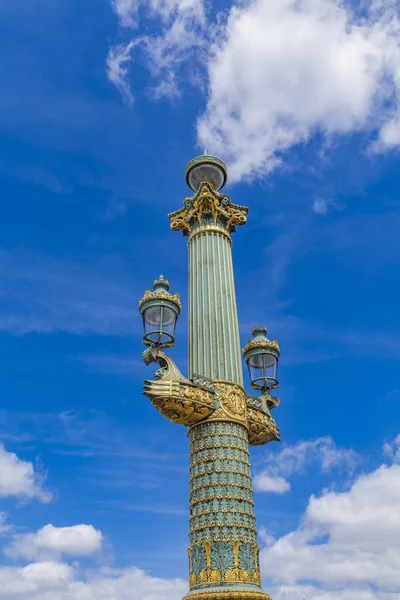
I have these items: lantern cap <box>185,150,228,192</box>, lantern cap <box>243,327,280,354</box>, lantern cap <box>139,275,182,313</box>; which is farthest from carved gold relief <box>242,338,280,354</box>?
lantern cap <box>185,150,228,192</box>

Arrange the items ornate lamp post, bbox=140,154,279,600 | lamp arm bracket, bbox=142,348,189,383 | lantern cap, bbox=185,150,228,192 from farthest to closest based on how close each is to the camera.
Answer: lantern cap, bbox=185,150,228,192, lamp arm bracket, bbox=142,348,189,383, ornate lamp post, bbox=140,154,279,600

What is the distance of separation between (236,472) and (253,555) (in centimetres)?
232

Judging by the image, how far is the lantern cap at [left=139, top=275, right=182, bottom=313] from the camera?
60.5ft

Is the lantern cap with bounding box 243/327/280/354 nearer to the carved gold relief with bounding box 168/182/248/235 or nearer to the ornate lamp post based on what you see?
the ornate lamp post

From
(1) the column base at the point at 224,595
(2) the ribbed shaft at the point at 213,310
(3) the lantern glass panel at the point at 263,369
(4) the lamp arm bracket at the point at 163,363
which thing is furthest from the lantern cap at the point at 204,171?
(1) the column base at the point at 224,595

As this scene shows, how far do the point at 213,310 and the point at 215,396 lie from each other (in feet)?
11.4

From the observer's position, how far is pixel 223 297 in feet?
66.5

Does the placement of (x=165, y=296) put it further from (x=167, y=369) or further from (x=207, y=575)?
(x=207, y=575)

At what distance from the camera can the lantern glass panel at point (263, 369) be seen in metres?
21.0

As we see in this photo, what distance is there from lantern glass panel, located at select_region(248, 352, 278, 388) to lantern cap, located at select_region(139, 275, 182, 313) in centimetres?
457

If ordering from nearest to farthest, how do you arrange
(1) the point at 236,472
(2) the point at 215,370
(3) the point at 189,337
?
(1) the point at 236,472 < (2) the point at 215,370 < (3) the point at 189,337

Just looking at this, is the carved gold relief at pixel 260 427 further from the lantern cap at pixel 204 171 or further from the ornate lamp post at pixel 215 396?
the lantern cap at pixel 204 171

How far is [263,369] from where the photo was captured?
69.9 ft

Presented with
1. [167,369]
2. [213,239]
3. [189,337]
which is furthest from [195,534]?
[213,239]
